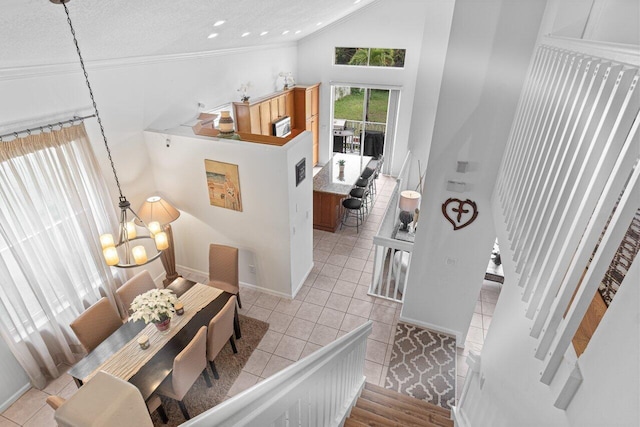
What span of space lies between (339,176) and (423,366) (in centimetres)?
414

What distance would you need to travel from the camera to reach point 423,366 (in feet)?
14.1

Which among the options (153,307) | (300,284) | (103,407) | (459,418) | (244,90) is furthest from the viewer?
(244,90)

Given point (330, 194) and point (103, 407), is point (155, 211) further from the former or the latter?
point (103, 407)

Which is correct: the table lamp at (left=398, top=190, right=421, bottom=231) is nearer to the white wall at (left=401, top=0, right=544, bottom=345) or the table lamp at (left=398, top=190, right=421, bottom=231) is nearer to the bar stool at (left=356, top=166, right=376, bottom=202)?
the white wall at (left=401, top=0, right=544, bottom=345)

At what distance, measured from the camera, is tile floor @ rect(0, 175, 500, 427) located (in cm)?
388

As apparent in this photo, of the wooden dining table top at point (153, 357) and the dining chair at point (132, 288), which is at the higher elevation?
the dining chair at point (132, 288)

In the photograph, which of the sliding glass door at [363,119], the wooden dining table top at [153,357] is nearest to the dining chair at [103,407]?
the wooden dining table top at [153,357]

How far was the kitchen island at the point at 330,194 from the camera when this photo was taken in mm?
6719

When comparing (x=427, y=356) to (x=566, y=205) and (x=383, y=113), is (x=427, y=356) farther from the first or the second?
(x=383, y=113)

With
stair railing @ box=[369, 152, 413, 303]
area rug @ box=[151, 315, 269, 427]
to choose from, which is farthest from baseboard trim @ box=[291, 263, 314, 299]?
stair railing @ box=[369, 152, 413, 303]

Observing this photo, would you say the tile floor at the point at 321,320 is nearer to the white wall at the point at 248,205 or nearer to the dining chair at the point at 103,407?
the white wall at the point at 248,205

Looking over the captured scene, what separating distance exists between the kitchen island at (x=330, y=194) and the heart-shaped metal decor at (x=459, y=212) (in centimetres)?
286

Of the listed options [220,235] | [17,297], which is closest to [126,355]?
[17,297]

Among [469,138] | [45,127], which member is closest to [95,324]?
[45,127]
